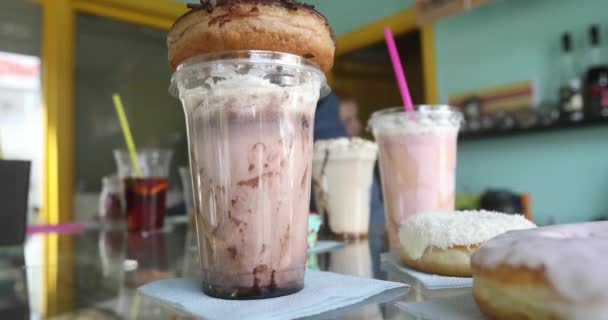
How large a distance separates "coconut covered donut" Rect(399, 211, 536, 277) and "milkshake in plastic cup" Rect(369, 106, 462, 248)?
8.6 inches

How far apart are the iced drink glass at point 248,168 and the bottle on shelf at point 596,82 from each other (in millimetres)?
2334

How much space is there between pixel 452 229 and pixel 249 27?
40cm

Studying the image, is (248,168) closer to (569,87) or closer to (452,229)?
(452,229)

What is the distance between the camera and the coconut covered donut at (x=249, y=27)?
0.51 meters

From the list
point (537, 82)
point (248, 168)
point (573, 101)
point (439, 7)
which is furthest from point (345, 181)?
point (439, 7)

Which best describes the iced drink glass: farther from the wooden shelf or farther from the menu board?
the menu board

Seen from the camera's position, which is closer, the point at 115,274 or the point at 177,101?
the point at 115,274

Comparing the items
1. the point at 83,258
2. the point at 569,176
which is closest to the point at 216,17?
the point at 83,258

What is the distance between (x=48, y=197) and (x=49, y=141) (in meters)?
0.37

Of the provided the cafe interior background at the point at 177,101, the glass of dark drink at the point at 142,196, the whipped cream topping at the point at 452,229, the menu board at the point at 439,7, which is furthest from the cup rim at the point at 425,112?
the menu board at the point at 439,7

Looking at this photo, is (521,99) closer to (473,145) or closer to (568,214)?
(473,145)

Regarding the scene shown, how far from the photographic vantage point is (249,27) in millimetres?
517

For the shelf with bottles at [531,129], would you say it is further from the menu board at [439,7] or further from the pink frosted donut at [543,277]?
the pink frosted donut at [543,277]

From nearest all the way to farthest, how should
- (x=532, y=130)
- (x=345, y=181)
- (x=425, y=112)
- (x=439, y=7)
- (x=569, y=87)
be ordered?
(x=425, y=112), (x=345, y=181), (x=569, y=87), (x=532, y=130), (x=439, y=7)
